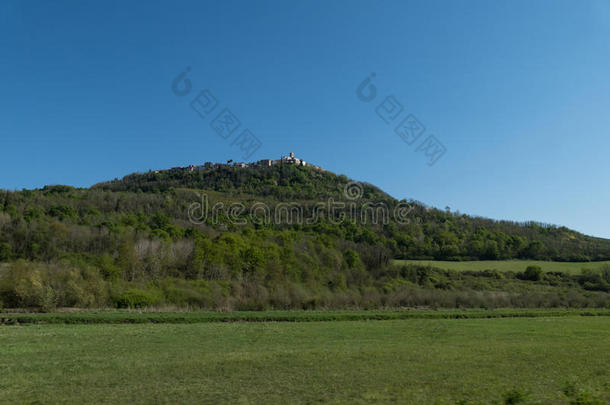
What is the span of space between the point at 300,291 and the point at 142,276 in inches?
837

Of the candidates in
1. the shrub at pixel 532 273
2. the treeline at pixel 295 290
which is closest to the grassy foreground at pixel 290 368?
the treeline at pixel 295 290

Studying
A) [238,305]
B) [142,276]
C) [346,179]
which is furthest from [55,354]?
[346,179]

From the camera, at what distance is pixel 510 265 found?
85750mm

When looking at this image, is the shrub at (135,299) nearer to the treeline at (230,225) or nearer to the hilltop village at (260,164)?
the treeline at (230,225)

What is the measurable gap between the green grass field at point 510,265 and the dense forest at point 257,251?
402 centimetres

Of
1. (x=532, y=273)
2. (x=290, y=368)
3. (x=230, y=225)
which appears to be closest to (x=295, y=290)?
(x=230, y=225)

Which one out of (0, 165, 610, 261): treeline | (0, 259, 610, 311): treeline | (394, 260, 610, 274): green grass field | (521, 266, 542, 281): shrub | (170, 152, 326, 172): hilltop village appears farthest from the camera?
(170, 152, 326, 172): hilltop village

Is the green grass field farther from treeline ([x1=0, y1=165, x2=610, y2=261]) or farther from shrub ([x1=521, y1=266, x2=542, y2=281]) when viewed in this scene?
treeline ([x1=0, y1=165, x2=610, y2=261])

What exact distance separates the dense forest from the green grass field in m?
4.02

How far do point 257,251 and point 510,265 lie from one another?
5304 centimetres

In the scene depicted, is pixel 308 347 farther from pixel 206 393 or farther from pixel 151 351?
pixel 206 393

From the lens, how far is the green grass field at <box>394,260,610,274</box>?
268ft

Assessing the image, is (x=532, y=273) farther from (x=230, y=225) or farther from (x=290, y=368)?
(x=290, y=368)

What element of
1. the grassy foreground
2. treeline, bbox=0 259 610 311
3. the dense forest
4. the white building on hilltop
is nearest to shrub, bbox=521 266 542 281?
treeline, bbox=0 259 610 311
